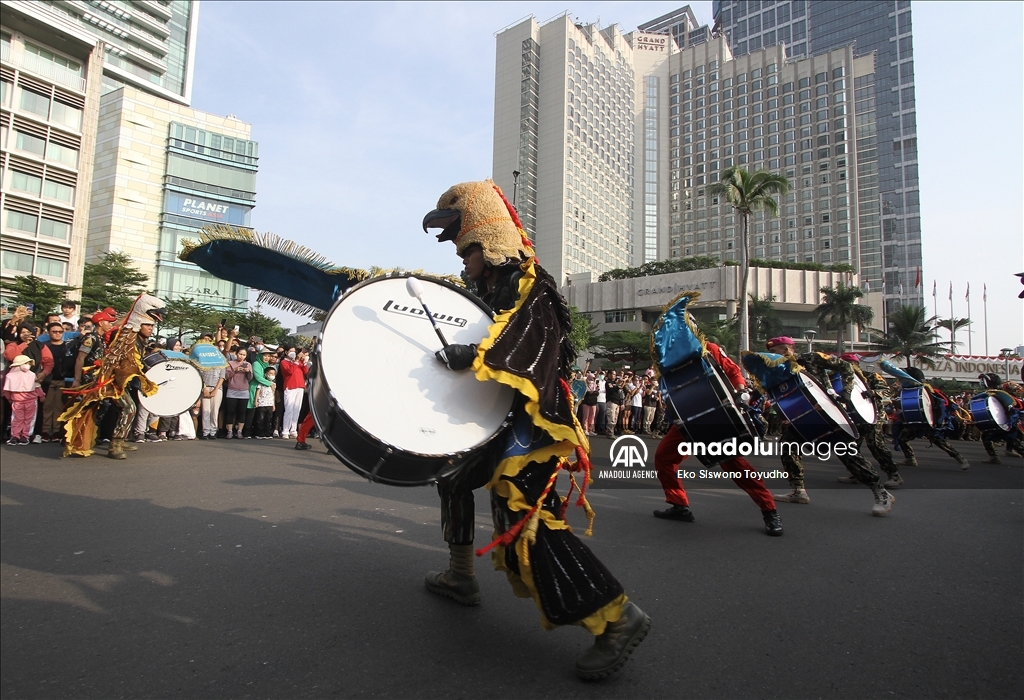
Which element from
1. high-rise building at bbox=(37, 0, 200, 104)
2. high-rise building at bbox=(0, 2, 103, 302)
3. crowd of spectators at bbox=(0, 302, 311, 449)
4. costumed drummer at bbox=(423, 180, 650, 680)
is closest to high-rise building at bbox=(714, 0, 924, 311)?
high-rise building at bbox=(37, 0, 200, 104)

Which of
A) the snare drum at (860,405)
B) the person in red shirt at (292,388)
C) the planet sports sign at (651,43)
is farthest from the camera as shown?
the planet sports sign at (651,43)

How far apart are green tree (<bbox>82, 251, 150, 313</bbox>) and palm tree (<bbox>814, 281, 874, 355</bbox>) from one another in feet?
189

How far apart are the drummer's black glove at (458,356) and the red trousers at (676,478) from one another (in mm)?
3028

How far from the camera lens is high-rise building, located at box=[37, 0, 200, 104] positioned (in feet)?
210

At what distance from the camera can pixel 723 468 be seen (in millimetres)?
4414

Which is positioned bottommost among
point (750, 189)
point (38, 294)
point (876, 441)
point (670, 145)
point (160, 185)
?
point (876, 441)

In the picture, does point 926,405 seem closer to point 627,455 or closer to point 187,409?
point 627,455

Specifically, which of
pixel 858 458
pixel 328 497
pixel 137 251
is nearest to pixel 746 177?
pixel 858 458

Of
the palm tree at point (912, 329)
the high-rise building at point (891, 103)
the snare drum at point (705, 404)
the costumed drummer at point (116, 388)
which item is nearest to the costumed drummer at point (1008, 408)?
the snare drum at point (705, 404)

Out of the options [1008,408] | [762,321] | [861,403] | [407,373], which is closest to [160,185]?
[762,321]

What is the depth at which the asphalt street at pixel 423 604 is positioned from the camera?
200 centimetres

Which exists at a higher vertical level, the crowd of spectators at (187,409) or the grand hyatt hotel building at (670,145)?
the grand hyatt hotel building at (670,145)

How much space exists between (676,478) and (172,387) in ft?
20.7

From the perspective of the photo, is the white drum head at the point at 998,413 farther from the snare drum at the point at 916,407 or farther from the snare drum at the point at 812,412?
the snare drum at the point at 812,412
